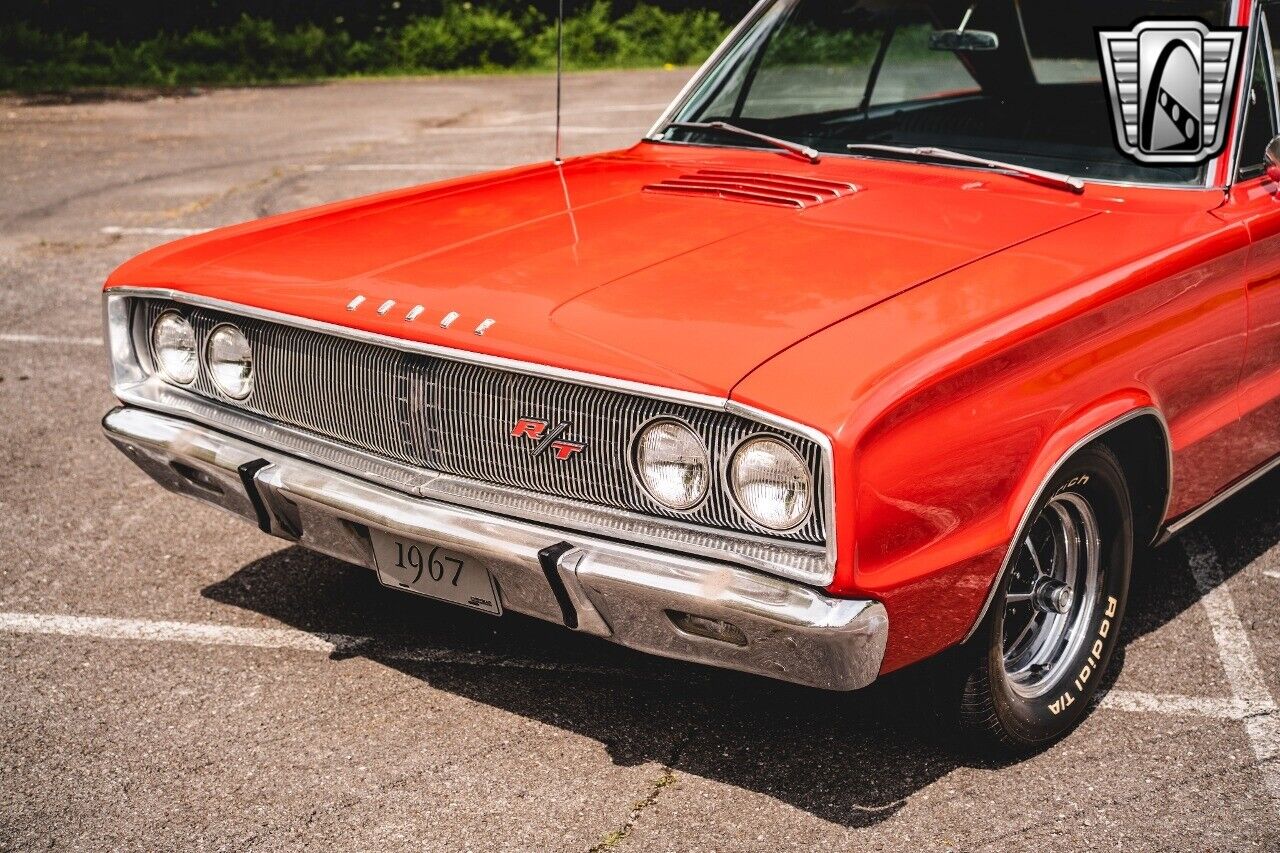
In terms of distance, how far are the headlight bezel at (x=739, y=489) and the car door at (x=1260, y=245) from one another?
152 centimetres

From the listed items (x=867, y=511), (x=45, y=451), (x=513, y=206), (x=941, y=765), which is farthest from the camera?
(x=45, y=451)

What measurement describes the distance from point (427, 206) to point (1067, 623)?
6.54 feet

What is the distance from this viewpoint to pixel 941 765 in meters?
3.10

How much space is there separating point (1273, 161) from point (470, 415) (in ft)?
6.95

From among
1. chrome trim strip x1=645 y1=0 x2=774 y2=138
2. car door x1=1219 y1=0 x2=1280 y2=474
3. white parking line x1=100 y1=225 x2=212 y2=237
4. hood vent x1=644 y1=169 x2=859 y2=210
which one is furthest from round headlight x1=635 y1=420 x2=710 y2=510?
white parking line x1=100 y1=225 x2=212 y2=237

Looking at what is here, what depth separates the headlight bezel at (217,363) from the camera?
3361mm

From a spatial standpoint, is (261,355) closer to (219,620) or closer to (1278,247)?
(219,620)

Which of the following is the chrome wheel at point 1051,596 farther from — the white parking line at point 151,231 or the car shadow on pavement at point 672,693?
the white parking line at point 151,231

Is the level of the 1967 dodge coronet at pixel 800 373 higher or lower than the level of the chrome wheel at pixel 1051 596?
higher

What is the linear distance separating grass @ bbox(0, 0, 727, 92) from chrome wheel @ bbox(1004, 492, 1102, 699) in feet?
57.0

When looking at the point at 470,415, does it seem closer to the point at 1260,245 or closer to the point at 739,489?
the point at 739,489

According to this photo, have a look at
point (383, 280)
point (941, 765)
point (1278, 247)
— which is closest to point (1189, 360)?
point (1278, 247)

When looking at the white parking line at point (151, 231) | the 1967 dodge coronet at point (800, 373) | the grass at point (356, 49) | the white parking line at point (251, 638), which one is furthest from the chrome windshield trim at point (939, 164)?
the grass at point (356, 49)

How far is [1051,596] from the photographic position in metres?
3.17
